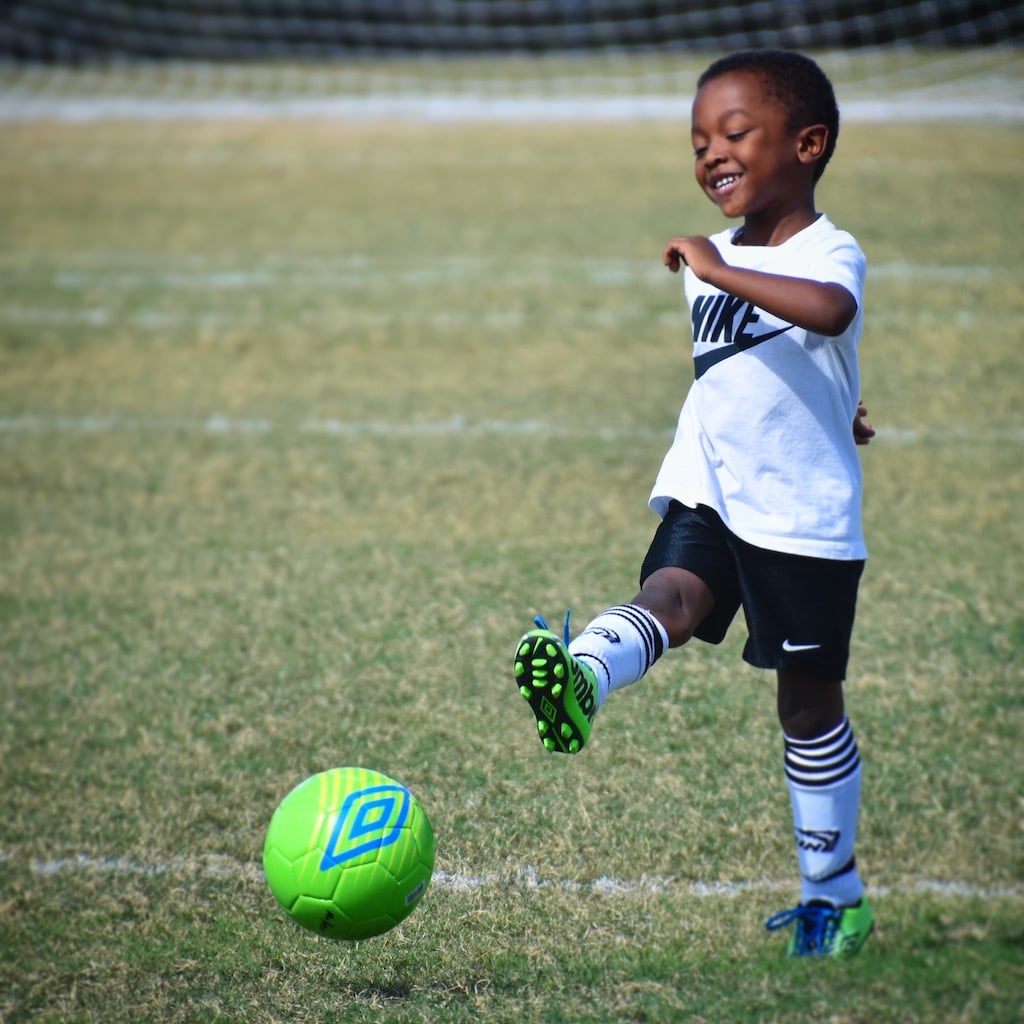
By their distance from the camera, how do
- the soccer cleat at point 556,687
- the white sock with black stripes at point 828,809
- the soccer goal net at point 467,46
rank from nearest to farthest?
the soccer cleat at point 556,687
the white sock with black stripes at point 828,809
the soccer goal net at point 467,46

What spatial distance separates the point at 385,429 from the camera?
7184 millimetres

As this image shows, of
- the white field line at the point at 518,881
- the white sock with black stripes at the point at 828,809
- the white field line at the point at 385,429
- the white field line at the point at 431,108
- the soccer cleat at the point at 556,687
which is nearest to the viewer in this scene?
the soccer cleat at the point at 556,687

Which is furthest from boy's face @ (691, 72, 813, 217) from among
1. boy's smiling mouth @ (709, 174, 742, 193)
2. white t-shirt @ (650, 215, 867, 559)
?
white t-shirt @ (650, 215, 867, 559)

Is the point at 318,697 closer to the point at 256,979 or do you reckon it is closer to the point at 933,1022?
the point at 256,979

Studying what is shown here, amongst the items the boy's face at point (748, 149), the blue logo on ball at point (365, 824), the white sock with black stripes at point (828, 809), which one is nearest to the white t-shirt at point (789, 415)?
the boy's face at point (748, 149)

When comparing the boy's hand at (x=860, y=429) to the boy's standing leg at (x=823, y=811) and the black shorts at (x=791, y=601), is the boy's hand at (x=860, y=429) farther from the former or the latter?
the boy's standing leg at (x=823, y=811)

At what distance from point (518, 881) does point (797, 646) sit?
1.05 m

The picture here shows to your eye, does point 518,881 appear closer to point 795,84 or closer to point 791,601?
point 791,601

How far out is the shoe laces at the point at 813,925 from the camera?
3016 millimetres

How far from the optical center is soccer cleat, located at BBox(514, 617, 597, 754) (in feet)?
8.56

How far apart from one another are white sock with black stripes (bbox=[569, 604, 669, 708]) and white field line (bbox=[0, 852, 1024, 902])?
30.2 inches

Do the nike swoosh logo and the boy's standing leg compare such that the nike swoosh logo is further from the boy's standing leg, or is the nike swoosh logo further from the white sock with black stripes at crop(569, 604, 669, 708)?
the white sock with black stripes at crop(569, 604, 669, 708)

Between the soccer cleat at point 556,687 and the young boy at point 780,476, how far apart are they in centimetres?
2

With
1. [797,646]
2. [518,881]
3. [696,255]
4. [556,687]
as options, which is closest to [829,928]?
[797,646]
